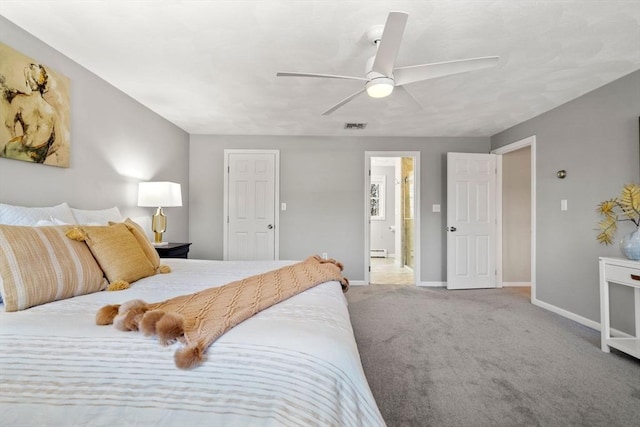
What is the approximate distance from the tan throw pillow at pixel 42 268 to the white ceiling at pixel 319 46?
1.39 metres

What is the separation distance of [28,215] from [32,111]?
2.65 feet

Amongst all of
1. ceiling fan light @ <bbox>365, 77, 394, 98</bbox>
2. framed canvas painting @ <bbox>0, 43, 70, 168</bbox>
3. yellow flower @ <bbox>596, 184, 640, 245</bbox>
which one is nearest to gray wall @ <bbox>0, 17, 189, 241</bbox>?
framed canvas painting @ <bbox>0, 43, 70, 168</bbox>

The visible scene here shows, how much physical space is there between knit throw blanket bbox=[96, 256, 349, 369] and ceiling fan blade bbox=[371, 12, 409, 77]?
1357 mm

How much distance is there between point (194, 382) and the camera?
0.87m

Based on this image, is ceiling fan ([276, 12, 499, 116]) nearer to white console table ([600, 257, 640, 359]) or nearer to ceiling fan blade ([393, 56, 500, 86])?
ceiling fan blade ([393, 56, 500, 86])

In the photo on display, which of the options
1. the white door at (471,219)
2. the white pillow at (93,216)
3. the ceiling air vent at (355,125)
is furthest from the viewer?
A: the white door at (471,219)

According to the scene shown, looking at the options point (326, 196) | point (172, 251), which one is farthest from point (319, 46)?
point (326, 196)

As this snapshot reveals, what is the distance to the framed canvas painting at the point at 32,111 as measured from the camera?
5.95 ft

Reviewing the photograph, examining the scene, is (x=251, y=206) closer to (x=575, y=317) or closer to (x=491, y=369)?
(x=491, y=369)

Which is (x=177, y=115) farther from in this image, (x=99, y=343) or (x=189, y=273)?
Answer: (x=99, y=343)

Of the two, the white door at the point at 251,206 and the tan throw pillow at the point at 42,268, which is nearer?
the tan throw pillow at the point at 42,268

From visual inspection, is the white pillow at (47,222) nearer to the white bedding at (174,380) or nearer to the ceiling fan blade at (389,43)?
the white bedding at (174,380)

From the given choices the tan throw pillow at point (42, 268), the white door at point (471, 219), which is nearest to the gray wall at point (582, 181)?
the white door at point (471, 219)

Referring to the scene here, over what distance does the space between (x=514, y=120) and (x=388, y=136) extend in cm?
165
